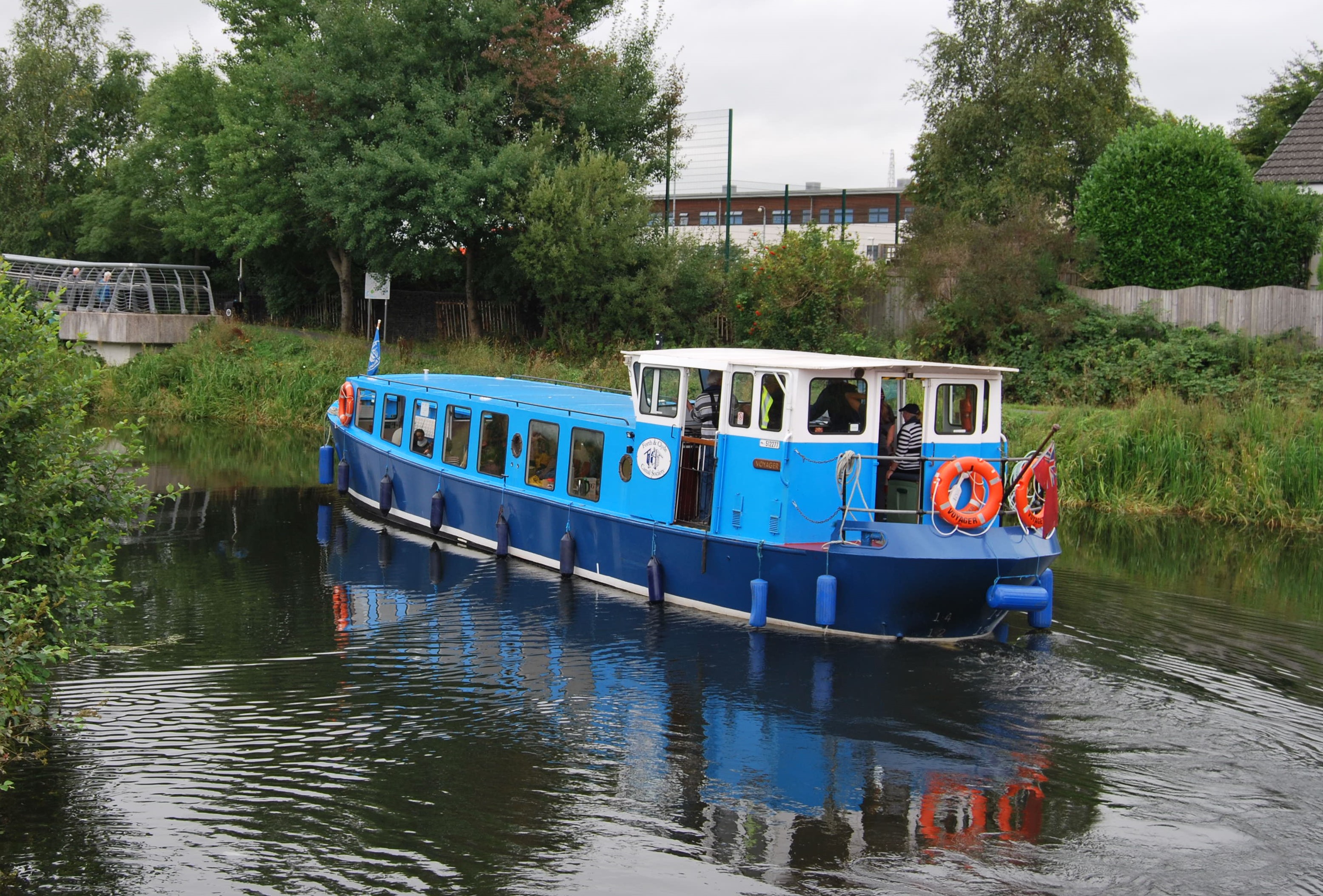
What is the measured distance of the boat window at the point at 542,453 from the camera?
1522 cm

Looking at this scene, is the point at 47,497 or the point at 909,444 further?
the point at 909,444

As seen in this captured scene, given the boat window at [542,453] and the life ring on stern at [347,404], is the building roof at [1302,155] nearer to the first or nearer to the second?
the boat window at [542,453]

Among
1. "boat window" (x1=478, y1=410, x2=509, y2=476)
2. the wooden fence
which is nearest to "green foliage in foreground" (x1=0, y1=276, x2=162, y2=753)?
"boat window" (x1=478, y1=410, x2=509, y2=476)

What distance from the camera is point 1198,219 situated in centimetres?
2527

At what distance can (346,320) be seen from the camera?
33906 mm

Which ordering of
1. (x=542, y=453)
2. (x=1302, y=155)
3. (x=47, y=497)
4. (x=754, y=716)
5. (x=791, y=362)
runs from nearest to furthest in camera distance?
(x=47, y=497) < (x=754, y=716) < (x=791, y=362) < (x=542, y=453) < (x=1302, y=155)

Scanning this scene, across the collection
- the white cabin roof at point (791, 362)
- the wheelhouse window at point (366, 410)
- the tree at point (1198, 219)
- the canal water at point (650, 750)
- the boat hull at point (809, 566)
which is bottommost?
the canal water at point (650, 750)

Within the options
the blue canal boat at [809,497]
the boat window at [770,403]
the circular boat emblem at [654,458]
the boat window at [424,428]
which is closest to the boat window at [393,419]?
the boat window at [424,428]

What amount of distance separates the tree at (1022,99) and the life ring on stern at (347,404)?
17.6 m

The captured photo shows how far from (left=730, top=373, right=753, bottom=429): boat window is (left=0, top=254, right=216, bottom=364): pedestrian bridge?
24.0 m

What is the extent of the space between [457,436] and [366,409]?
310 cm

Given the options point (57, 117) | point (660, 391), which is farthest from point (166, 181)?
point (660, 391)

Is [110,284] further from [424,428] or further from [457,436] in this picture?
[457,436]

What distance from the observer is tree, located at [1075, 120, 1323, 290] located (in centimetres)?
2519
